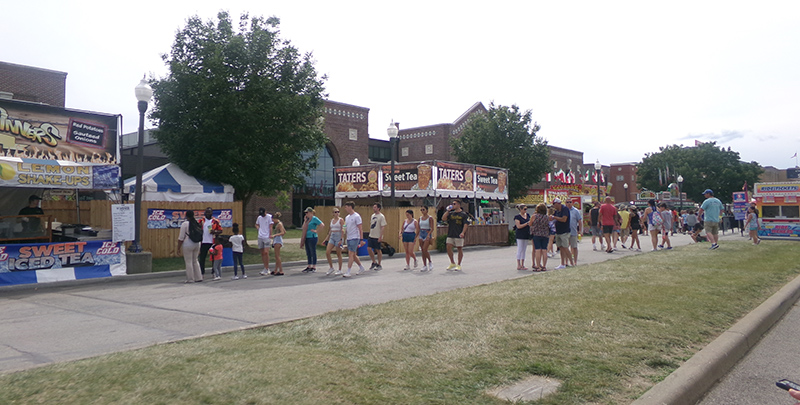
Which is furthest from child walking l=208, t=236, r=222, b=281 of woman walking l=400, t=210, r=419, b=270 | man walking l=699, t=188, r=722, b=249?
man walking l=699, t=188, r=722, b=249

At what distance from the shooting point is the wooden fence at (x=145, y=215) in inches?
656

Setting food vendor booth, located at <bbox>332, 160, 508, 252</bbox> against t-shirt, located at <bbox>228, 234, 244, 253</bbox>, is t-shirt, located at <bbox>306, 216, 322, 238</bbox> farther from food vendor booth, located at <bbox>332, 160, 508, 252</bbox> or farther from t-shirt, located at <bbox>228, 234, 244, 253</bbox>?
food vendor booth, located at <bbox>332, 160, 508, 252</bbox>

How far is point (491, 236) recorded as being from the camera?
24.2m

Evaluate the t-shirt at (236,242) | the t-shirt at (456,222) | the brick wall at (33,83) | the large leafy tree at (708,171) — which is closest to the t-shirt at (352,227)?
the t-shirt at (456,222)

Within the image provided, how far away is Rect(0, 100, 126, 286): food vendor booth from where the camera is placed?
1164cm

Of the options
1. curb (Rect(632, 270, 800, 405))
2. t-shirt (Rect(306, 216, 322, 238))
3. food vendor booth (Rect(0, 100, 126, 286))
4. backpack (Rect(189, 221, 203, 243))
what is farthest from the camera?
t-shirt (Rect(306, 216, 322, 238))

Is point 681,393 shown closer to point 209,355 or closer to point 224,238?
point 209,355

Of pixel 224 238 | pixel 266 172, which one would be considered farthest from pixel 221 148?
pixel 224 238

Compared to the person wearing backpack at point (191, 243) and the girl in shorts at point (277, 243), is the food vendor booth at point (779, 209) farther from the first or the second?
the person wearing backpack at point (191, 243)

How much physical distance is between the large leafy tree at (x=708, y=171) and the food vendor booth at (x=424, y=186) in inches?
1770

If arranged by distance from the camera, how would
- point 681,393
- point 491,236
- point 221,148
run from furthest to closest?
point 491,236 < point 221,148 < point 681,393

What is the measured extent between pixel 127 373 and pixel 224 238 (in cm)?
974

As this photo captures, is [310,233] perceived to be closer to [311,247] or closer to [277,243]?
[311,247]

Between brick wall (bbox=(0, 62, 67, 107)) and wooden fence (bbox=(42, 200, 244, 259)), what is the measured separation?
9964 millimetres
